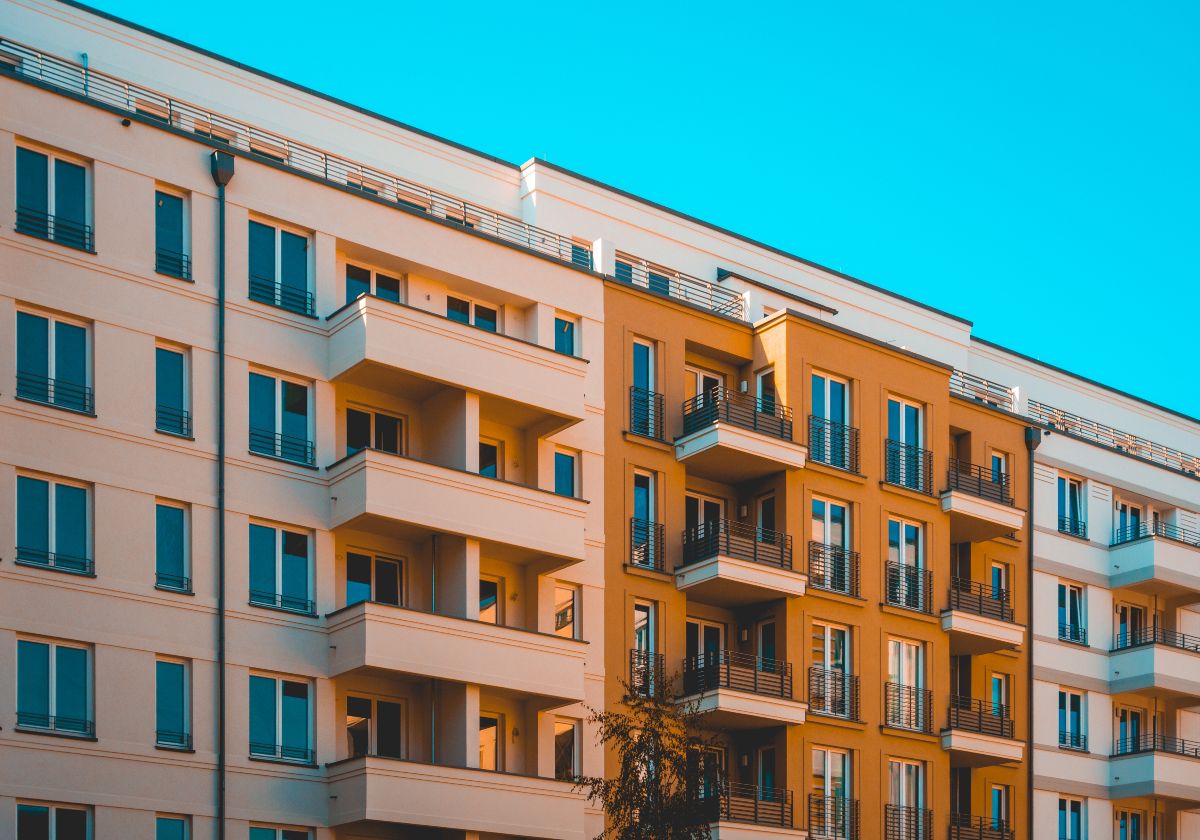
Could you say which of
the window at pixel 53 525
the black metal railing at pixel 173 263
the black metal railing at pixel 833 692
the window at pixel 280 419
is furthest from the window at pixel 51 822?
the black metal railing at pixel 833 692

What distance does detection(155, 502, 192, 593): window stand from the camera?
34969mm

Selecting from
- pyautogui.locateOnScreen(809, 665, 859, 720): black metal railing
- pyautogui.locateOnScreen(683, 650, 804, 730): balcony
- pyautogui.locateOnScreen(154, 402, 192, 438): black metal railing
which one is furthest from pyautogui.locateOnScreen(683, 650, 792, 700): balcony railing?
pyautogui.locateOnScreen(154, 402, 192, 438): black metal railing

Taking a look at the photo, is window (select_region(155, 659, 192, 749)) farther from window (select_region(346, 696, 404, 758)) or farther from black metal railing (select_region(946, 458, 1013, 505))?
black metal railing (select_region(946, 458, 1013, 505))

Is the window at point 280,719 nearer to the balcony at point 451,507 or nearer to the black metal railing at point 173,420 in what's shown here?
the balcony at point 451,507

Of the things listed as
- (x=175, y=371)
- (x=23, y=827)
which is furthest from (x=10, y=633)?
(x=175, y=371)

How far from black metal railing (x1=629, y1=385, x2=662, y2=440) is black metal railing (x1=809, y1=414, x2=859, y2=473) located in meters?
3.97

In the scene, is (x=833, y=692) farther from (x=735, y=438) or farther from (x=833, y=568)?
(x=735, y=438)

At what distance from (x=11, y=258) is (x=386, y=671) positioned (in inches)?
410

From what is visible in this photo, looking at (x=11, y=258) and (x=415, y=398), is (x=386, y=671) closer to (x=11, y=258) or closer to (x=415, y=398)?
(x=415, y=398)

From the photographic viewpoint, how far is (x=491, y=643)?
37812 millimetres

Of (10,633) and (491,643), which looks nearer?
(10,633)

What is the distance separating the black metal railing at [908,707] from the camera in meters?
45.2

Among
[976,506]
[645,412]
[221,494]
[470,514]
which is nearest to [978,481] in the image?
[976,506]

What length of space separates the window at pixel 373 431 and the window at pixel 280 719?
16.5ft
